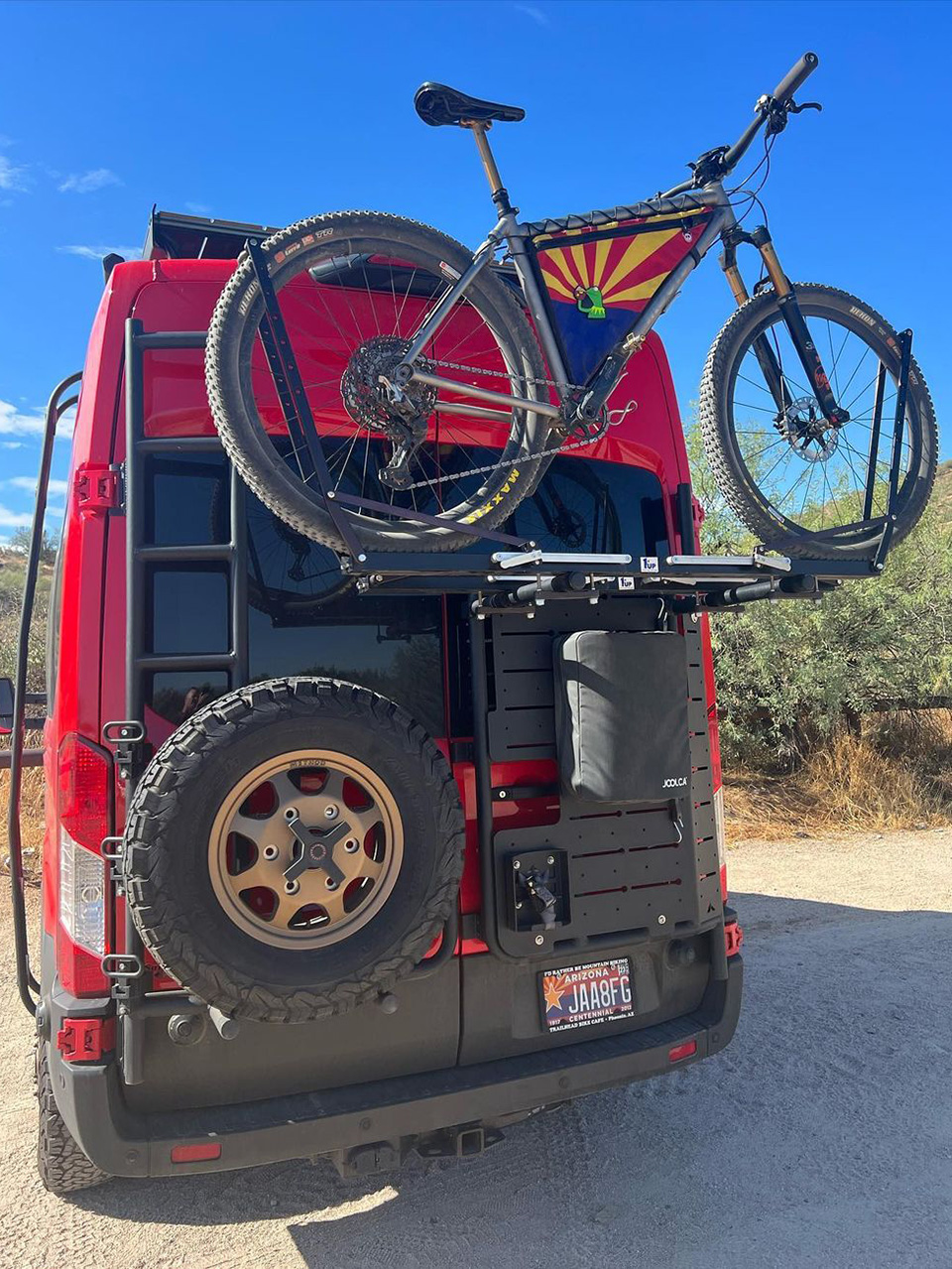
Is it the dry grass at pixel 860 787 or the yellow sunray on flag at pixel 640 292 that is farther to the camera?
the dry grass at pixel 860 787

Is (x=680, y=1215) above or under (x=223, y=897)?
under

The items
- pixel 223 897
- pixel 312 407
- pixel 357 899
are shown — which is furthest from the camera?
pixel 312 407

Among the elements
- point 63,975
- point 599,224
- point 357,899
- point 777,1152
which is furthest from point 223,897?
point 599,224

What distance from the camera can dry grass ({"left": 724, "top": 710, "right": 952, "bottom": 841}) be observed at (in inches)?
353

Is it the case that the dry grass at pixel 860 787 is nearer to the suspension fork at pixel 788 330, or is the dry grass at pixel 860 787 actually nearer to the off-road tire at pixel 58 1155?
the suspension fork at pixel 788 330

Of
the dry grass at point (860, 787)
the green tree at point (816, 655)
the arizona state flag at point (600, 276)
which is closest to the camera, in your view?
the arizona state flag at point (600, 276)

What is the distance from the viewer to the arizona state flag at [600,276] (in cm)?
334

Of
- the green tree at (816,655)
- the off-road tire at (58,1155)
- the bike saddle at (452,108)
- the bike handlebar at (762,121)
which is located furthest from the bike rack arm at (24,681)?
the green tree at (816,655)

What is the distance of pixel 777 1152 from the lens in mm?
3285

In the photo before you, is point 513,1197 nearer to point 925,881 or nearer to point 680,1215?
point 680,1215

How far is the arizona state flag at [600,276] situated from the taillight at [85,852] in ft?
6.89

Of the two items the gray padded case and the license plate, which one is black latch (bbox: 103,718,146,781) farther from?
the license plate

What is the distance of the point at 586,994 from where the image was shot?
9.67 ft

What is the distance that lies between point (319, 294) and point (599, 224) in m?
1.18
